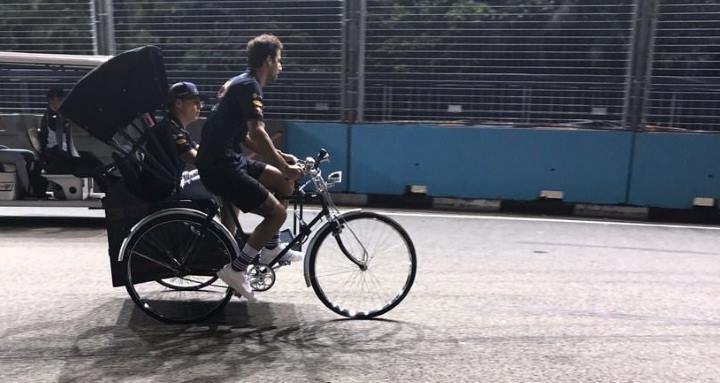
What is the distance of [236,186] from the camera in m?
3.81

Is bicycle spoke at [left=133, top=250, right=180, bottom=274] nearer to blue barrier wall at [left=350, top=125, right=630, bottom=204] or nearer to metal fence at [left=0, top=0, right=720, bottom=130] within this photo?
metal fence at [left=0, top=0, right=720, bottom=130]

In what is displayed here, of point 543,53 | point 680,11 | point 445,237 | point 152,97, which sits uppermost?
point 680,11

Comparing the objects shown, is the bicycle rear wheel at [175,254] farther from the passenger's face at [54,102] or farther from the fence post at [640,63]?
the fence post at [640,63]

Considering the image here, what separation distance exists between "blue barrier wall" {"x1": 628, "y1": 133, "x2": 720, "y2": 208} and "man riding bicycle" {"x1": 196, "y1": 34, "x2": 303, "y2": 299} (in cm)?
648

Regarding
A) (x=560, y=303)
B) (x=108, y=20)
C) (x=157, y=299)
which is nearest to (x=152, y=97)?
(x=157, y=299)

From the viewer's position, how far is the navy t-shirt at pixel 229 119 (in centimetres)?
377

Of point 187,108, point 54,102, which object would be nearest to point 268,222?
point 187,108

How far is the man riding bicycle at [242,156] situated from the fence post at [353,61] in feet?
17.5

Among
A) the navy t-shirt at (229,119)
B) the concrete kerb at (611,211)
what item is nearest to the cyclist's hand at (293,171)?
the navy t-shirt at (229,119)

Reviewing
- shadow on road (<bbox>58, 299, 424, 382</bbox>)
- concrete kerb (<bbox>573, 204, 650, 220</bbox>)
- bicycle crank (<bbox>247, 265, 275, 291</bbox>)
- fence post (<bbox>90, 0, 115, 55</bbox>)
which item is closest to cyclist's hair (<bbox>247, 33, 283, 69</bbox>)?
bicycle crank (<bbox>247, 265, 275, 291</bbox>)

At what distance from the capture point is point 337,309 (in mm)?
4191

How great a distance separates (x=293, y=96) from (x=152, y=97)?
5.44 m

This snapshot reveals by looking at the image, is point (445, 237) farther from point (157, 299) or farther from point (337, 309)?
point (157, 299)

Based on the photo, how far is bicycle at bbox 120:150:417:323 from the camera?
A: 13.1 ft
